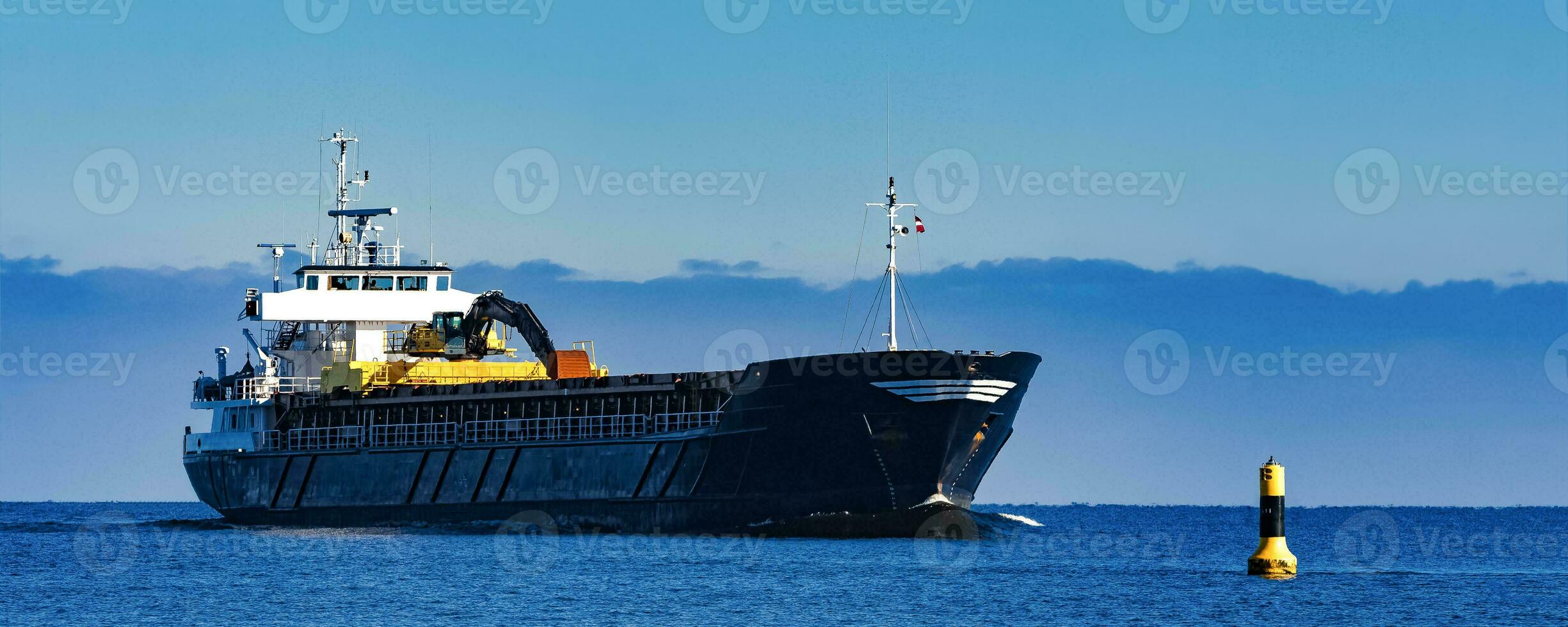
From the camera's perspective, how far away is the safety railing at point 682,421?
55.1 meters

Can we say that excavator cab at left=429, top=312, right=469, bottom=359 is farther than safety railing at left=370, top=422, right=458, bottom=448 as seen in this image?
Yes

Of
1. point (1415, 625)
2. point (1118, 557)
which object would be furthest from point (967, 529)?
point (1415, 625)

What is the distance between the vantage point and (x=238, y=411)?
72812mm

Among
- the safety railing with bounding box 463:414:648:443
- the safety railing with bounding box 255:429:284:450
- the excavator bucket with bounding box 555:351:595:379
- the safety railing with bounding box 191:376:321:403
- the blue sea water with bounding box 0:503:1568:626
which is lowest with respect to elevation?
the blue sea water with bounding box 0:503:1568:626

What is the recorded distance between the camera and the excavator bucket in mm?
65562

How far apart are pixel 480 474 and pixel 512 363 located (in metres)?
8.43

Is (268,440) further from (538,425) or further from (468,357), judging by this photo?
(538,425)

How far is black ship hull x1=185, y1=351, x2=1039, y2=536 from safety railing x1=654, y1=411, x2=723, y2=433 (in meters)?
0.06

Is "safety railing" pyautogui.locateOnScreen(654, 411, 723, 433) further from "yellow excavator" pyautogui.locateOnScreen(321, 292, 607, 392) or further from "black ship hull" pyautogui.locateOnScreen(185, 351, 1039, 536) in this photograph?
"yellow excavator" pyautogui.locateOnScreen(321, 292, 607, 392)

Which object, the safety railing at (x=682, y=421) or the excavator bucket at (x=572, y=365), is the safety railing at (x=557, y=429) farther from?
the excavator bucket at (x=572, y=365)

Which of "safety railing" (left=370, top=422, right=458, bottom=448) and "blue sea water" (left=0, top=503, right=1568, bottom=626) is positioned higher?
"safety railing" (left=370, top=422, right=458, bottom=448)

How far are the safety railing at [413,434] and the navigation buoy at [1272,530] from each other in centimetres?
2714

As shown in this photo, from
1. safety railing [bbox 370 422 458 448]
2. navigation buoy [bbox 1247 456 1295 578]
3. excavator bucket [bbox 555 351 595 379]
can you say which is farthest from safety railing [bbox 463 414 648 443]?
navigation buoy [bbox 1247 456 1295 578]

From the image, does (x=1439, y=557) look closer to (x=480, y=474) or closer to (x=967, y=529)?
(x=967, y=529)
